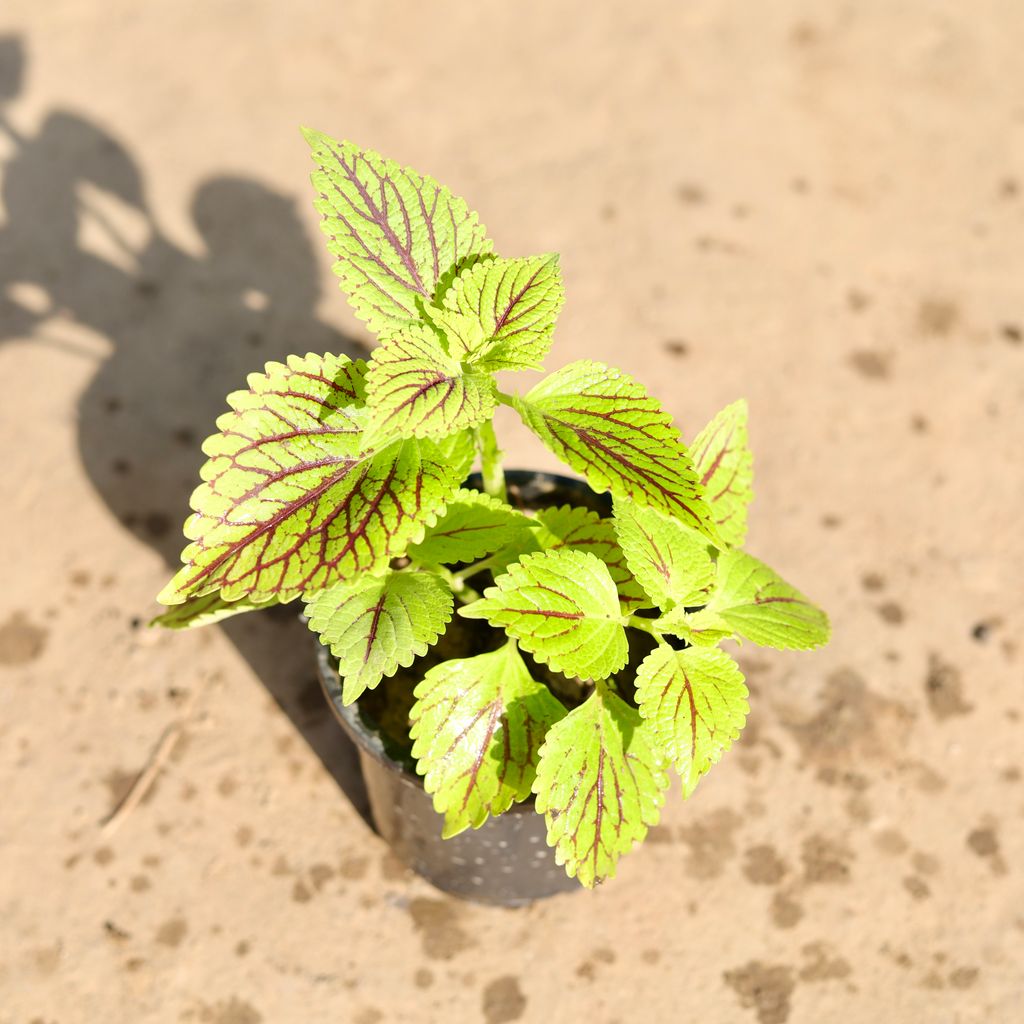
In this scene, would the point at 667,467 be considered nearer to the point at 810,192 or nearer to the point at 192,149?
the point at 810,192

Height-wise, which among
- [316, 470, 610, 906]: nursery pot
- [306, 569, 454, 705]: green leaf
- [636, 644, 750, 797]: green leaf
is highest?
[306, 569, 454, 705]: green leaf

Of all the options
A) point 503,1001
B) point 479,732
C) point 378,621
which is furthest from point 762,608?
point 503,1001

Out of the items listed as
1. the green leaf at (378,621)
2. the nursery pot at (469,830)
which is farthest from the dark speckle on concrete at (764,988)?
the green leaf at (378,621)

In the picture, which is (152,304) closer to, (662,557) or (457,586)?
(457,586)

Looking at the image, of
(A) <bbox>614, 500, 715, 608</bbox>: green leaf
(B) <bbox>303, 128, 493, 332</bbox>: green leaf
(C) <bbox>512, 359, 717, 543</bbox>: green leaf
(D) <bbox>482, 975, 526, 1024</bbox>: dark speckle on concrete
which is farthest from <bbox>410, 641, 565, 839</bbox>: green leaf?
(D) <bbox>482, 975, 526, 1024</bbox>: dark speckle on concrete

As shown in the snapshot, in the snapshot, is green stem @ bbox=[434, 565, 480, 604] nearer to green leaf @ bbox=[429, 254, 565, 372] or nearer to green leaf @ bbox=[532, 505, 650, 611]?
green leaf @ bbox=[532, 505, 650, 611]
